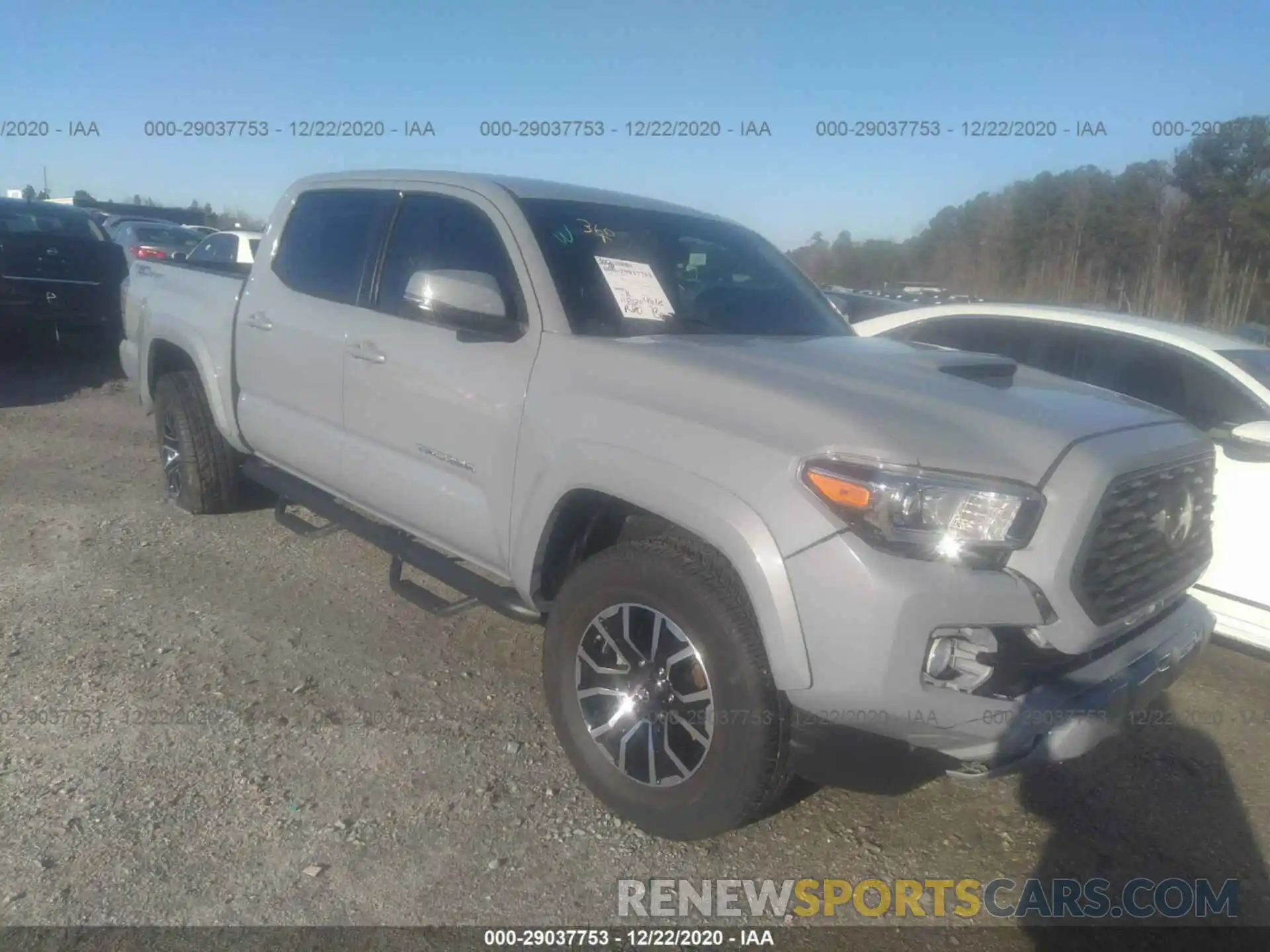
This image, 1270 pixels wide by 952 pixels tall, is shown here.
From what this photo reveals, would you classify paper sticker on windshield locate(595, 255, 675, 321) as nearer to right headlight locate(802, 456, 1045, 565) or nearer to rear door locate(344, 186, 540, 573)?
rear door locate(344, 186, 540, 573)

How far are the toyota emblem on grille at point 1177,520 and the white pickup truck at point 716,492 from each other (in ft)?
0.04

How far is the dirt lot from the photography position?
104 inches

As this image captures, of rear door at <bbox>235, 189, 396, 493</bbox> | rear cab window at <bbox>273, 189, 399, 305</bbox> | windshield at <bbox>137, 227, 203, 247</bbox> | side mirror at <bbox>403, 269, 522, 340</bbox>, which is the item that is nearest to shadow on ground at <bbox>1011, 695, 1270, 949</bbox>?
side mirror at <bbox>403, 269, 522, 340</bbox>

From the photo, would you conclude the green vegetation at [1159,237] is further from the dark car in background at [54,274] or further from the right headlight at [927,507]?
the right headlight at [927,507]

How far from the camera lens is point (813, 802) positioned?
3.20 meters

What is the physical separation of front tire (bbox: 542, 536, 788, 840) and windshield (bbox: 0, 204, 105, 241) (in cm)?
986

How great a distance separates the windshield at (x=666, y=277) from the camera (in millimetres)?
3416

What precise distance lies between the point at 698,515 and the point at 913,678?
0.68m

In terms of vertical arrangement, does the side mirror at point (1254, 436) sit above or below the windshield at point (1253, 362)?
below

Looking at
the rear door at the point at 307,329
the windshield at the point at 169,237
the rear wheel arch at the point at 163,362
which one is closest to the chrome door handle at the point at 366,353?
the rear door at the point at 307,329

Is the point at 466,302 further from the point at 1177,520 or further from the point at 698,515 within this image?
the point at 1177,520

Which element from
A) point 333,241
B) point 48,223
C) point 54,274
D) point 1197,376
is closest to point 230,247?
point 48,223

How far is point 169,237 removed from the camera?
16.5 m

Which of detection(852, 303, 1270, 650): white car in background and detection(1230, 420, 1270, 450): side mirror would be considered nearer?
detection(1230, 420, 1270, 450): side mirror
